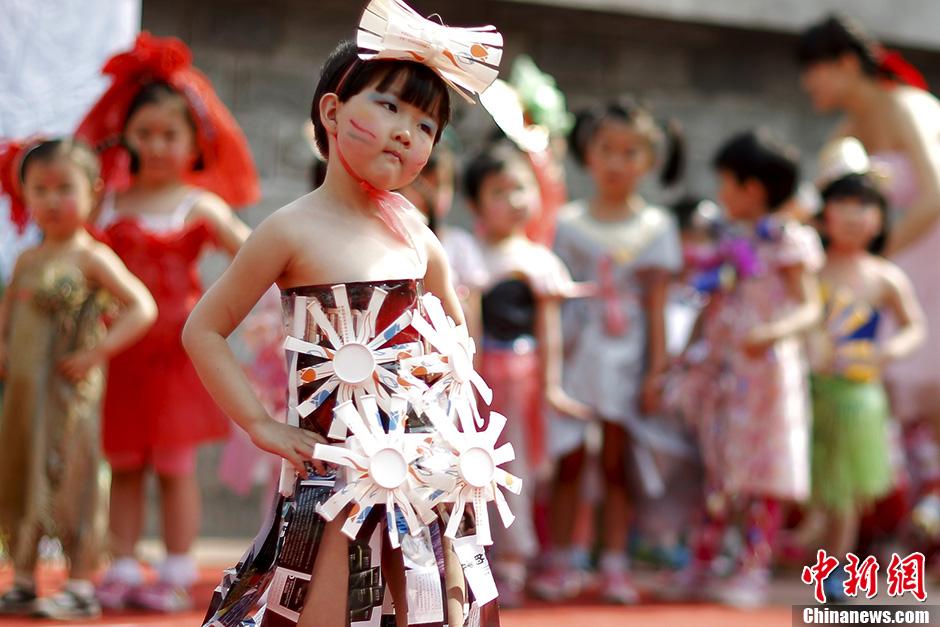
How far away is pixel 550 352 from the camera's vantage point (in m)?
4.56

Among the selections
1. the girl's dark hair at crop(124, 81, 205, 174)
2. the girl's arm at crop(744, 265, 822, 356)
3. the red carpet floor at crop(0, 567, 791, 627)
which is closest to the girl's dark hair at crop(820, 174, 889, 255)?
the girl's arm at crop(744, 265, 822, 356)

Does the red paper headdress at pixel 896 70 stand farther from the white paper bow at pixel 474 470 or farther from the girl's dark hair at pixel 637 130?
the white paper bow at pixel 474 470

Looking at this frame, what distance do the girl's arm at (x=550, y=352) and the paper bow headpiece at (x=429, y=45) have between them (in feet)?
7.46

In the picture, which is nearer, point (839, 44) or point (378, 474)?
point (378, 474)

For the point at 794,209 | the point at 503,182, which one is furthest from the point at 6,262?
the point at 794,209

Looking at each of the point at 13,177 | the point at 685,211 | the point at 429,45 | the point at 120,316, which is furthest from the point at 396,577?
the point at 685,211

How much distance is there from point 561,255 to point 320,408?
2787mm

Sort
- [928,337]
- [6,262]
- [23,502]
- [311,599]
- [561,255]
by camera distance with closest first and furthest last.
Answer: [311,599] → [23,502] → [6,262] → [561,255] → [928,337]

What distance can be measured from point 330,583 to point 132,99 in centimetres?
246

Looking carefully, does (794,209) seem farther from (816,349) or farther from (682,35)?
(682,35)

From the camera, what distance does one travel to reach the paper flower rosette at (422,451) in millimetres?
2184

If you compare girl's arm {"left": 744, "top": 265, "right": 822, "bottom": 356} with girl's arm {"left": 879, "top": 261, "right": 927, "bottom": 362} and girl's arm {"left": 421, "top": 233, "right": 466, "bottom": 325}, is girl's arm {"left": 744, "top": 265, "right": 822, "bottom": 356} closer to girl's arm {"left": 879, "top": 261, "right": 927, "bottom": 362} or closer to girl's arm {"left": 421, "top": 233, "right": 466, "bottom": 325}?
girl's arm {"left": 879, "top": 261, "right": 927, "bottom": 362}

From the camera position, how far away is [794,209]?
4977 millimetres

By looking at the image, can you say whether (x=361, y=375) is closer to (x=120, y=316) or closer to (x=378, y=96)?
(x=378, y=96)
